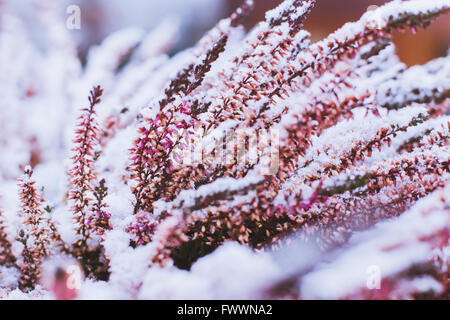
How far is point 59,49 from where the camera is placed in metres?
1.09

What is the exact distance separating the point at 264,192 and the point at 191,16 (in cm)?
184

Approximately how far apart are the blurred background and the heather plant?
125 cm

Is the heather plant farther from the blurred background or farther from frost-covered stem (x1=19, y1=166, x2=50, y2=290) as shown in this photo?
the blurred background

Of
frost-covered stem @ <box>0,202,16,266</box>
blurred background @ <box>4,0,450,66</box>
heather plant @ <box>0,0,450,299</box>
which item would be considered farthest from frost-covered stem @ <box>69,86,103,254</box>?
blurred background @ <box>4,0,450,66</box>

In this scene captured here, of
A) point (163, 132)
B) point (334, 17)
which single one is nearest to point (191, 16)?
point (334, 17)

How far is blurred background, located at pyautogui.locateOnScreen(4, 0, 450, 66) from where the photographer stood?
175cm

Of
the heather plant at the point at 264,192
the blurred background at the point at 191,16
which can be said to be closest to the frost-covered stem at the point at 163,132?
the heather plant at the point at 264,192

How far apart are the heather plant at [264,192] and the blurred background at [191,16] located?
1252 mm

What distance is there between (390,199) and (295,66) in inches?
10.3

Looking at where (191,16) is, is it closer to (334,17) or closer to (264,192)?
(334,17)

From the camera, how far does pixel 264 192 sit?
44 centimetres

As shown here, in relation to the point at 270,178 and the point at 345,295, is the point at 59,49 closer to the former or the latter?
the point at 270,178

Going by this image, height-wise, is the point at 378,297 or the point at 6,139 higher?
the point at 6,139
